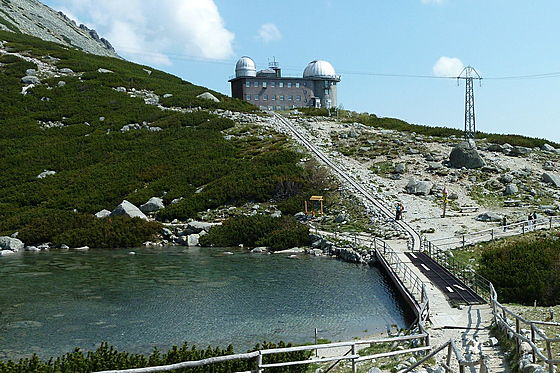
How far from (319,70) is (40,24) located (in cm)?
7140

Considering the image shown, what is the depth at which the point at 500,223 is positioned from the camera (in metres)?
32.5

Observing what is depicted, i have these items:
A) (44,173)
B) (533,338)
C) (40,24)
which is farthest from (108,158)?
(40,24)

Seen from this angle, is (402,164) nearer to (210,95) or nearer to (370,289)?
(370,289)

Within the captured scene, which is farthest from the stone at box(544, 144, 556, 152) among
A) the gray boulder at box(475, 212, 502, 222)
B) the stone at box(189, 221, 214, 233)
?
the stone at box(189, 221, 214, 233)

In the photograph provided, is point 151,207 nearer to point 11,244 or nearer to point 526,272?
point 11,244

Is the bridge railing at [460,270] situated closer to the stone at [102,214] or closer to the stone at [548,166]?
the stone at [548,166]

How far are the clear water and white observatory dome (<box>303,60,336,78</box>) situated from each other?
64.4 m

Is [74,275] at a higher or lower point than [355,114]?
lower

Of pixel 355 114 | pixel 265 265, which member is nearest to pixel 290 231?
pixel 265 265

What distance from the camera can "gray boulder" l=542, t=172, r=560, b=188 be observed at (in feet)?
139

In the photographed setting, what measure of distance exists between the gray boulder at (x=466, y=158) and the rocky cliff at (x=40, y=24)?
3659 inches

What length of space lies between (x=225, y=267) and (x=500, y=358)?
18.2 metres

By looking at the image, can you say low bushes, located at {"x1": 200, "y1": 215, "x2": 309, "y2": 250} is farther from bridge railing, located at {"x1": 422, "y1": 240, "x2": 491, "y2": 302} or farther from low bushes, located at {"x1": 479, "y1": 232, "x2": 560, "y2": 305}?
low bushes, located at {"x1": 479, "y1": 232, "x2": 560, "y2": 305}

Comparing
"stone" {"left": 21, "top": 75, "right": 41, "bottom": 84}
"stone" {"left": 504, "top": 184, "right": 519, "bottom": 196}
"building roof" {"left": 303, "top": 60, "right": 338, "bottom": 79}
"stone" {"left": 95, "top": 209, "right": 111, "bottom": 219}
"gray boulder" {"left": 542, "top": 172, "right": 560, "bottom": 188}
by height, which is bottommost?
"stone" {"left": 95, "top": 209, "right": 111, "bottom": 219}
